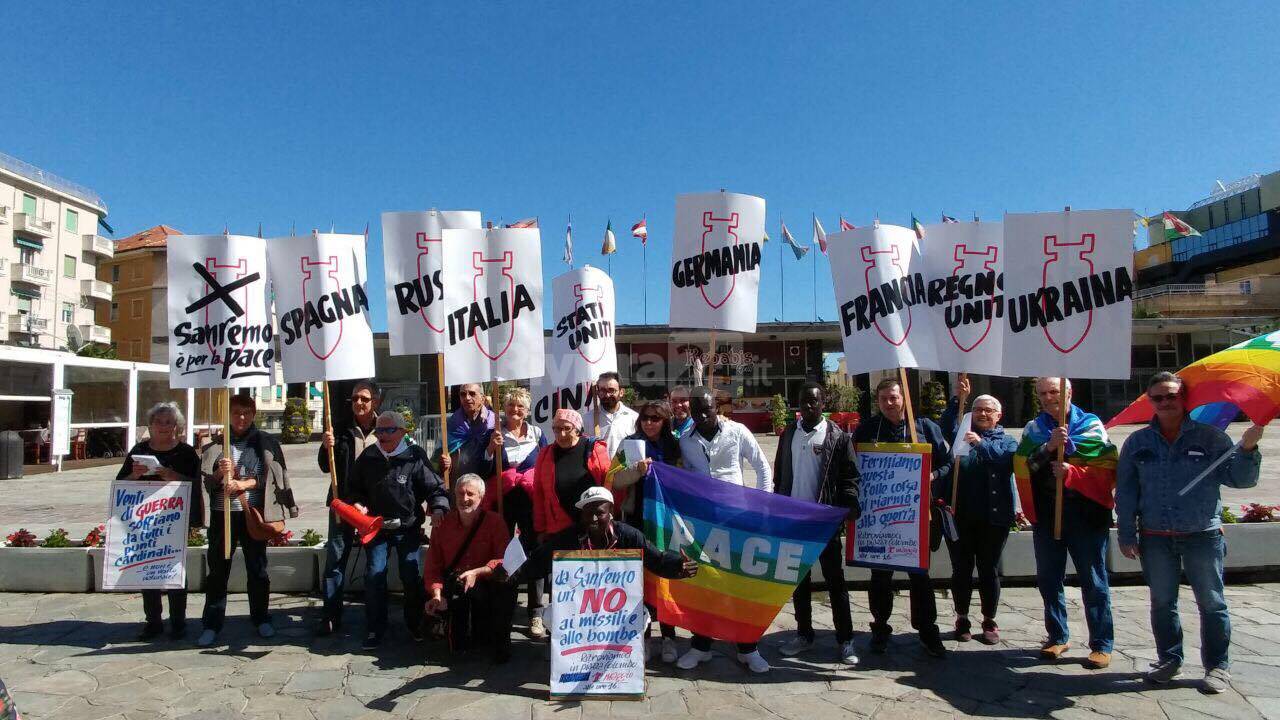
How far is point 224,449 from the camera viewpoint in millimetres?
5746

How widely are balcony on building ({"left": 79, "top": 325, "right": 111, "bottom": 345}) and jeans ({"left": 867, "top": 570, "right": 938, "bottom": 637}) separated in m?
66.7

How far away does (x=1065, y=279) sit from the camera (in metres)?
5.29

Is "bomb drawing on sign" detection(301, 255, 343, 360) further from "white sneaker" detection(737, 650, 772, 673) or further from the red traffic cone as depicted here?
"white sneaker" detection(737, 650, 772, 673)

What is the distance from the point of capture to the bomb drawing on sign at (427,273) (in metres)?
6.16

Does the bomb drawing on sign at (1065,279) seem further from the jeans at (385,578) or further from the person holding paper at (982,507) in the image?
the jeans at (385,578)

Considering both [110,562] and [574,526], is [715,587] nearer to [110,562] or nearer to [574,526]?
[574,526]

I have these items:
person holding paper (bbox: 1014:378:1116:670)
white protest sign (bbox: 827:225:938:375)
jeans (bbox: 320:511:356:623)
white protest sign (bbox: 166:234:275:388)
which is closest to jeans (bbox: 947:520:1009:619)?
person holding paper (bbox: 1014:378:1116:670)

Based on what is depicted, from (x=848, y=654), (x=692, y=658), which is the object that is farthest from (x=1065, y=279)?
(x=692, y=658)

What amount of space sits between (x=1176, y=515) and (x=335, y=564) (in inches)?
238

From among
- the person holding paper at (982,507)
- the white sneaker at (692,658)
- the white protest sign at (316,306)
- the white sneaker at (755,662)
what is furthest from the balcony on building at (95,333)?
the person holding paper at (982,507)

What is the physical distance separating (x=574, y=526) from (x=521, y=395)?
1.65 metres

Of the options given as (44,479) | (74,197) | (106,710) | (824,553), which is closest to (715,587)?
(824,553)

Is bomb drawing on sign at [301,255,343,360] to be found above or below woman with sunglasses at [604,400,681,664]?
above

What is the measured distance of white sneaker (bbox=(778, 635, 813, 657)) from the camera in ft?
17.3
